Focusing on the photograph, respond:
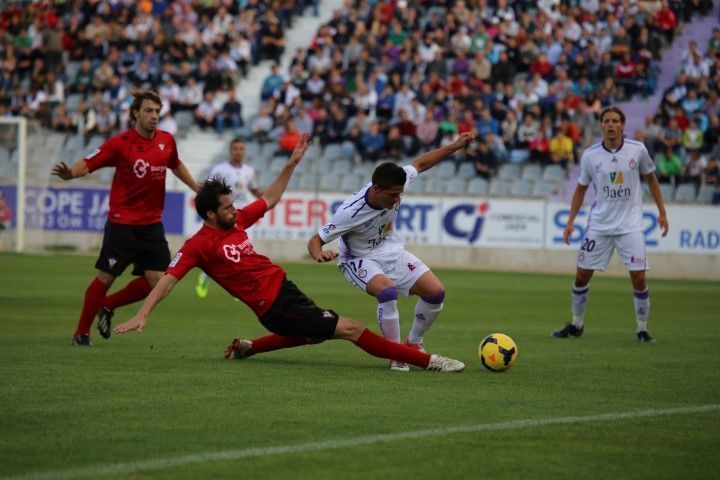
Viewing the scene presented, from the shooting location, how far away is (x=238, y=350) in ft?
36.0

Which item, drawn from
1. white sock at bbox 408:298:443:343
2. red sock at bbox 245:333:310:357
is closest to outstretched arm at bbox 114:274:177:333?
red sock at bbox 245:333:310:357

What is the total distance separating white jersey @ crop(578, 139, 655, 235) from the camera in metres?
13.9

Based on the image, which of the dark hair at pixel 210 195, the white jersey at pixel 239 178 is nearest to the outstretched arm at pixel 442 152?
the dark hair at pixel 210 195

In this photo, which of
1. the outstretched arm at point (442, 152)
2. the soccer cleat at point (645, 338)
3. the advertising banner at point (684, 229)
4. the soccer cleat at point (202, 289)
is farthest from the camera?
the advertising banner at point (684, 229)

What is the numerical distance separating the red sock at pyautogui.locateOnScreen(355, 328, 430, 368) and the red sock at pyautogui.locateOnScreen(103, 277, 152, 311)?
318cm

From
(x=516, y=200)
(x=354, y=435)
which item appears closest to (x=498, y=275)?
(x=516, y=200)

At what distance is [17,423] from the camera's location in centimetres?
743

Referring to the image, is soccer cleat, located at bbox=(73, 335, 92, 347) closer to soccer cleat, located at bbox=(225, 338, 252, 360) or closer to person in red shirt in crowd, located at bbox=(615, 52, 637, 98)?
soccer cleat, located at bbox=(225, 338, 252, 360)

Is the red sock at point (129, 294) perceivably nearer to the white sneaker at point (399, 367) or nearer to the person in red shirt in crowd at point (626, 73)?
the white sneaker at point (399, 367)

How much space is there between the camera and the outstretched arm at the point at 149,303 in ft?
28.5

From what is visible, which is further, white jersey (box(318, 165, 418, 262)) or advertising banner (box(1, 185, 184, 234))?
advertising banner (box(1, 185, 184, 234))

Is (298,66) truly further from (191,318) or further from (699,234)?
(191,318)

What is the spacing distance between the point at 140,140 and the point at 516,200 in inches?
675

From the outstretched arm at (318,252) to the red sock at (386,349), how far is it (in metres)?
0.66
